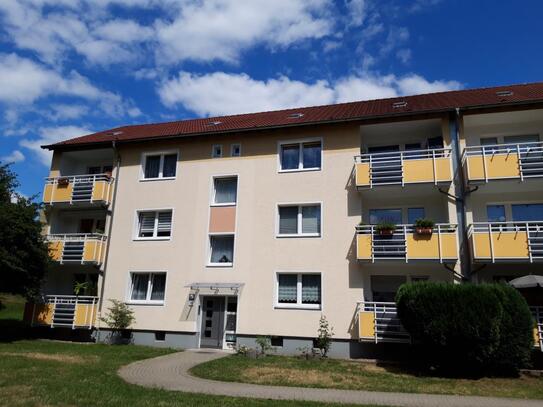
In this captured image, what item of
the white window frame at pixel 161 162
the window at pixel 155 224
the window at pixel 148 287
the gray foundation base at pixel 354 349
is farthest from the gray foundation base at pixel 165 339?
the white window frame at pixel 161 162

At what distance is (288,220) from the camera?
1861 cm

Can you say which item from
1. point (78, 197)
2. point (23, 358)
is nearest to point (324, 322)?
point (23, 358)

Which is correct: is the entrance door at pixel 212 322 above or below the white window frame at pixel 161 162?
below

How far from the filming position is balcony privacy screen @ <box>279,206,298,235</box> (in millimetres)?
18453

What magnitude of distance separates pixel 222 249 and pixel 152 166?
5.52 metres

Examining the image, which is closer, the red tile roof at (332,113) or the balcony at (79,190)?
the red tile roof at (332,113)

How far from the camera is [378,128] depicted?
18.6 meters

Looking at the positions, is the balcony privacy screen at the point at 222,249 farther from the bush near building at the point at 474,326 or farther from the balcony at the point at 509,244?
the balcony at the point at 509,244

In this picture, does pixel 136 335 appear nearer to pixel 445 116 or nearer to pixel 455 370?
pixel 455 370

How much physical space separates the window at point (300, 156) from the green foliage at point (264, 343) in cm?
682

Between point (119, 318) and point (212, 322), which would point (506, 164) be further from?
point (119, 318)

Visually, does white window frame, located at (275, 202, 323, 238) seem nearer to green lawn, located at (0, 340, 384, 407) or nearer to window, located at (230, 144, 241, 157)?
window, located at (230, 144, 241, 157)

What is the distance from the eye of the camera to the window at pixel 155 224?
20.0 metres

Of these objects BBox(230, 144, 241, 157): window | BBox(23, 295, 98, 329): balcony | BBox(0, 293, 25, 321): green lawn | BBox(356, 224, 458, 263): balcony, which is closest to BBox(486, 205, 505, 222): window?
BBox(356, 224, 458, 263): balcony
